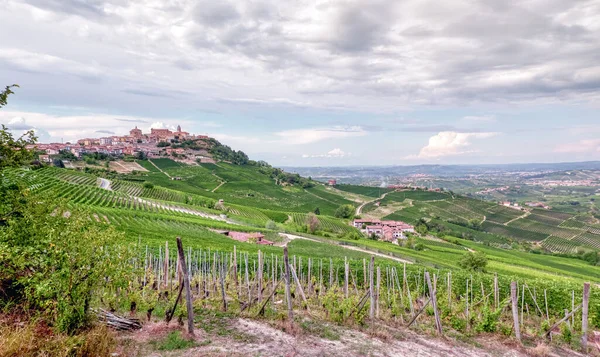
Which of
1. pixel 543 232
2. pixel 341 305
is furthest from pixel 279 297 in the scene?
pixel 543 232

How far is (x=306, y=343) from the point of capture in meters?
10.3

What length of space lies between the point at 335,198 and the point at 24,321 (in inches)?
5373

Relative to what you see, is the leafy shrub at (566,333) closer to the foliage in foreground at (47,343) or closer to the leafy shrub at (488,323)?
the leafy shrub at (488,323)

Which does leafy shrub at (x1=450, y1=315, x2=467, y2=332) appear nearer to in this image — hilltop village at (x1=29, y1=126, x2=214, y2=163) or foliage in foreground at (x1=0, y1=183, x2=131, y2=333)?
foliage in foreground at (x1=0, y1=183, x2=131, y2=333)

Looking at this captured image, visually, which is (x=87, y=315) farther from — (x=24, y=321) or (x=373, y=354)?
(x=373, y=354)

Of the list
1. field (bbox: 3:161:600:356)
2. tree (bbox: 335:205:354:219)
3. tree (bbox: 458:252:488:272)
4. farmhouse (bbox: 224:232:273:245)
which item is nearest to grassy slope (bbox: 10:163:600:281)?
field (bbox: 3:161:600:356)

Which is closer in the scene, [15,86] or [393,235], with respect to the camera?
[15,86]

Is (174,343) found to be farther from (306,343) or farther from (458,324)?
(458,324)

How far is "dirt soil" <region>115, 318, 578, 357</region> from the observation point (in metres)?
9.31

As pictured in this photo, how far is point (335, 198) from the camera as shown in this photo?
468 ft

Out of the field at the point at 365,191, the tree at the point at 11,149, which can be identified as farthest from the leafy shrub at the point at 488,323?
the field at the point at 365,191

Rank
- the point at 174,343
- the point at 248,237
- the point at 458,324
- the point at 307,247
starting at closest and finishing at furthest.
Result: the point at 174,343
the point at 458,324
the point at 307,247
the point at 248,237

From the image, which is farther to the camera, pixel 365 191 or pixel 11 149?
pixel 365 191

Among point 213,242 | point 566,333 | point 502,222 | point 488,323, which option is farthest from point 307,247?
point 502,222
